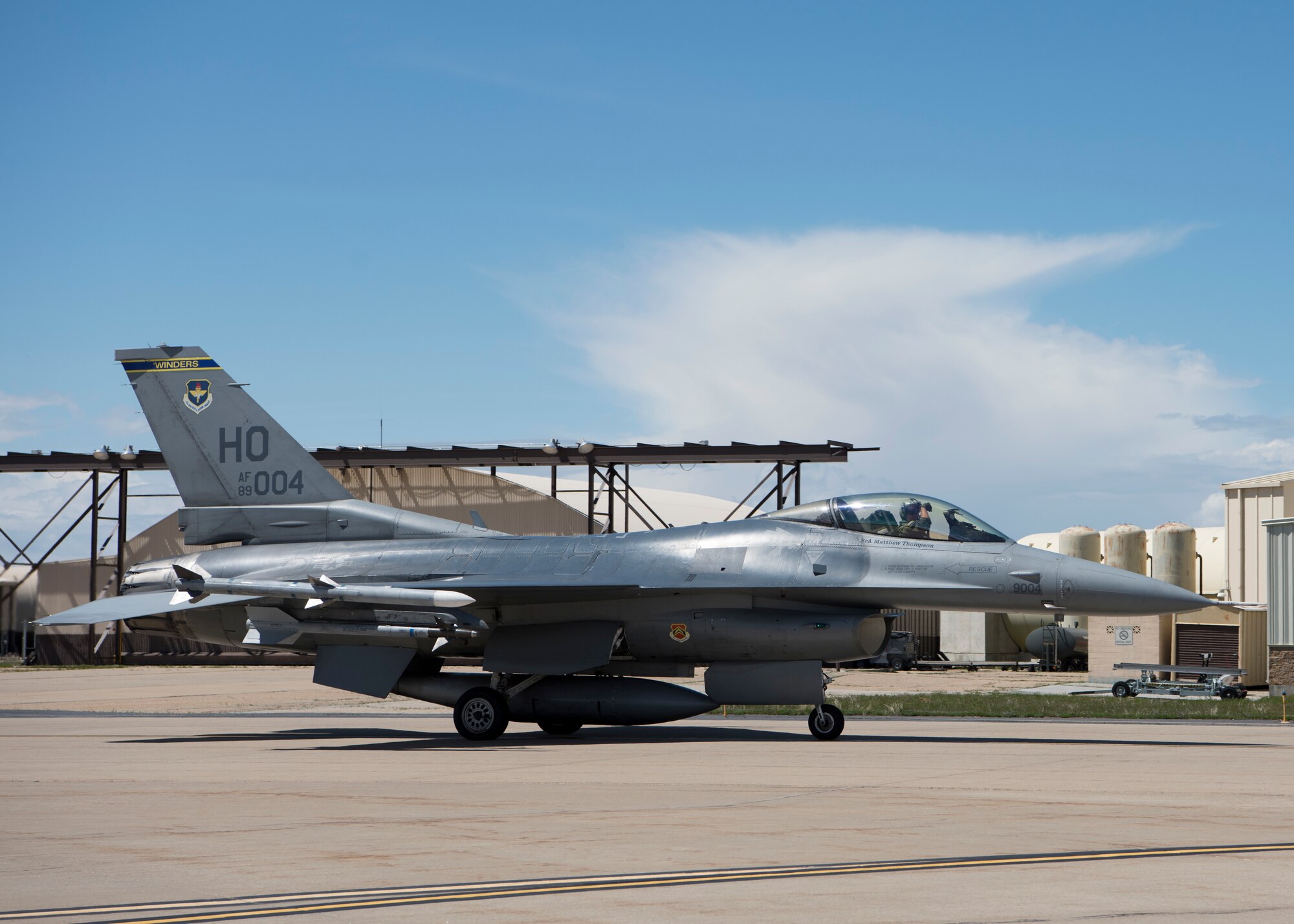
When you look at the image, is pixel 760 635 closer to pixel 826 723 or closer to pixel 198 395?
pixel 826 723

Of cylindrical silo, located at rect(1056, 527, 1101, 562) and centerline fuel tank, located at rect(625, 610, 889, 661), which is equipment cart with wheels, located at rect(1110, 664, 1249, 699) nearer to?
centerline fuel tank, located at rect(625, 610, 889, 661)

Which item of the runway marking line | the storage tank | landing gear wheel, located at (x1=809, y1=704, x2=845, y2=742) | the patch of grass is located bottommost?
the storage tank

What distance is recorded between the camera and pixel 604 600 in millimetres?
17281

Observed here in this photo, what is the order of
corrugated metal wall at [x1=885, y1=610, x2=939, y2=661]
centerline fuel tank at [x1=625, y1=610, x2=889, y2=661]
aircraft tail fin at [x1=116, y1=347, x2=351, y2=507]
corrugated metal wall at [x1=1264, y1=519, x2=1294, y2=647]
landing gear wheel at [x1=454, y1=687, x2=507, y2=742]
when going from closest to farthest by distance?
centerline fuel tank at [x1=625, y1=610, x2=889, y2=661] → landing gear wheel at [x1=454, y1=687, x2=507, y2=742] → aircraft tail fin at [x1=116, y1=347, x2=351, y2=507] → corrugated metal wall at [x1=1264, y1=519, x2=1294, y2=647] → corrugated metal wall at [x1=885, y1=610, x2=939, y2=661]

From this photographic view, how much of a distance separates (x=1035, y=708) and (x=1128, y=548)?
30.4 meters

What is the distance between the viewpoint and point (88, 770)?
514 inches

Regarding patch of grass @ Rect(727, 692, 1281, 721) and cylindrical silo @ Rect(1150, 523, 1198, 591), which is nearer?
patch of grass @ Rect(727, 692, 1281, 721)

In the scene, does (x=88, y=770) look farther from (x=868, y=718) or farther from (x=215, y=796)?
(x=868, y=718)

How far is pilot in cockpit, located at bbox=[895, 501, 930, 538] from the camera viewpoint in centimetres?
1648

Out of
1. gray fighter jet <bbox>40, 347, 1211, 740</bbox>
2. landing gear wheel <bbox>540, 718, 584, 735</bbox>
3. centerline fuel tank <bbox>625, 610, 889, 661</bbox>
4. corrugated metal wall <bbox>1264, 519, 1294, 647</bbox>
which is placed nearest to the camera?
gray fighter jet <bbox>40, 347, 1211, 740</bbox>

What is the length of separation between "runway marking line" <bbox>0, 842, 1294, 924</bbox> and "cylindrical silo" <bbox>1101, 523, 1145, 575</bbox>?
44.7 meters

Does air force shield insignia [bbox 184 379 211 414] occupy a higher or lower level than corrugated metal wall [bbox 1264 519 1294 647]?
higher

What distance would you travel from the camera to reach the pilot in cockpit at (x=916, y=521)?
16.5m

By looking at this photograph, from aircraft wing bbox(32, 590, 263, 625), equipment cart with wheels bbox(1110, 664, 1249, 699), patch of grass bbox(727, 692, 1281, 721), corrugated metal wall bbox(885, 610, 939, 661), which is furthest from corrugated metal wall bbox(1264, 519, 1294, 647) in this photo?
aircraft wing bbox(32, 590, 263, 625)
